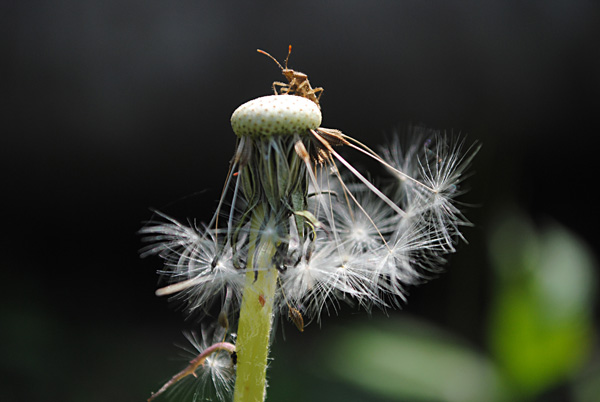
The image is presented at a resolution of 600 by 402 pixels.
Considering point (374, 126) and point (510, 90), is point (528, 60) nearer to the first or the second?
point (510, 90)

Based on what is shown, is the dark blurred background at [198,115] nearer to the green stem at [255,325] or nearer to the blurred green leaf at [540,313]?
the blurred green leaf at [540,313]

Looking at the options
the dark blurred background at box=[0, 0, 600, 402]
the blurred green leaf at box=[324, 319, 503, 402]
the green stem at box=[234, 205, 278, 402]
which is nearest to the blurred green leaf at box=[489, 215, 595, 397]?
the blurred green leaf at box=[324, 319, 503, 402]

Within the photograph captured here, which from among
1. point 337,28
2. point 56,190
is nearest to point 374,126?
point 337,28

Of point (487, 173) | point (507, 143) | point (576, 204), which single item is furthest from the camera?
point (576, 204)

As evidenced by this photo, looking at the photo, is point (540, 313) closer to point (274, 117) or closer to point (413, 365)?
point (413, 365)

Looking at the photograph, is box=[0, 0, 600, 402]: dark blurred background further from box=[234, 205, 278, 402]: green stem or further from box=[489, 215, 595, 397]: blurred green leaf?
box=[234, 205, 278, 402]: green stem

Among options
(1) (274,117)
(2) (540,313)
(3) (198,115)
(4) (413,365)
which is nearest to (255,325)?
(1) (274,117)
